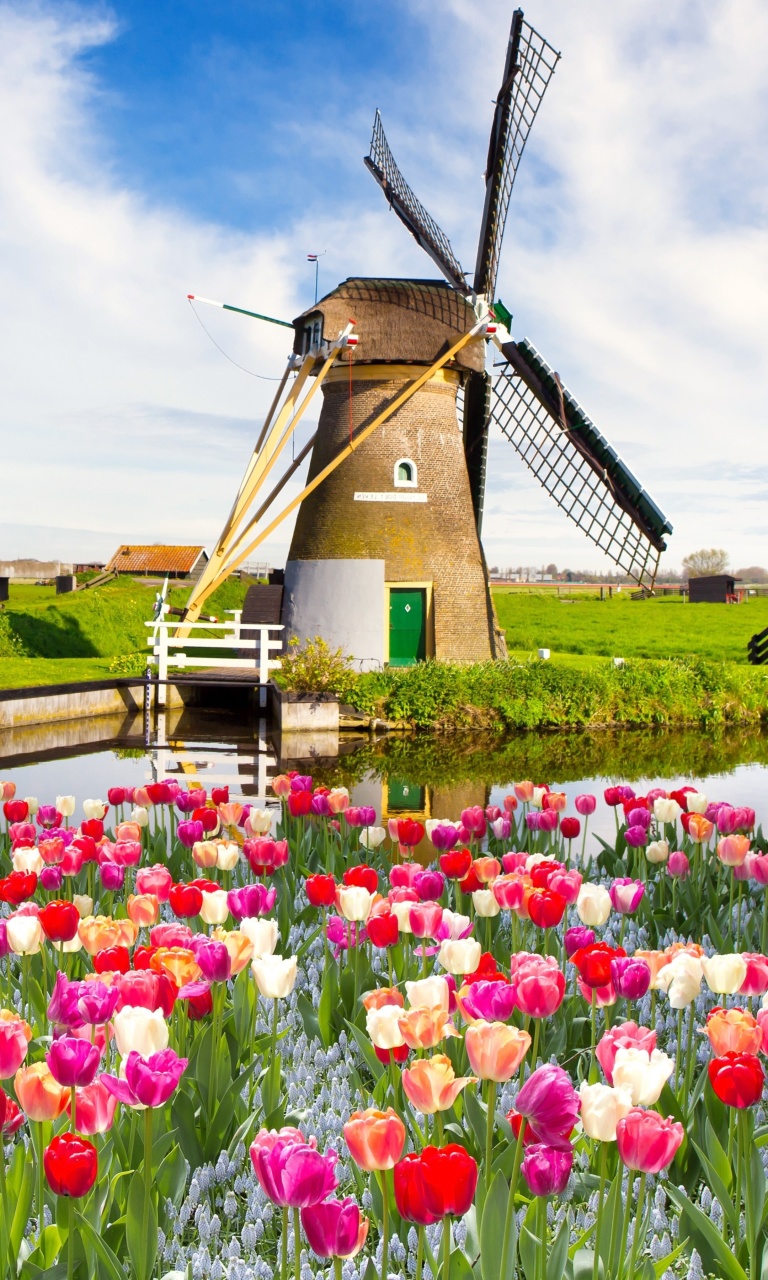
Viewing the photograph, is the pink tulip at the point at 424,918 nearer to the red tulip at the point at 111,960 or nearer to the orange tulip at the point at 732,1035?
the red tulip at the point at 111,960

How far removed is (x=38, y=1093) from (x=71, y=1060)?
0.08 m

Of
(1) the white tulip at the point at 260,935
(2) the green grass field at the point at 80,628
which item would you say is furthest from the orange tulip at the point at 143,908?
(2) the green grass field at the point at 80,628

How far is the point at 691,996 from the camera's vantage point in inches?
109

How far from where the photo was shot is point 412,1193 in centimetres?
162

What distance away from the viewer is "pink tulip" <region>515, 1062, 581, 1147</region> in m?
1.84

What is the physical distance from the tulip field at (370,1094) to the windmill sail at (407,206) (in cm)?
1935

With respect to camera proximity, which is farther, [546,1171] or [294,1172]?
[546,1171]

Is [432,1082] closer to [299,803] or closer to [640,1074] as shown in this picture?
[640,1074]

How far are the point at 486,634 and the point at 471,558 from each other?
155cm

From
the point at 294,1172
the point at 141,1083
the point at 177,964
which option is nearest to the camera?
the point at 294,1172

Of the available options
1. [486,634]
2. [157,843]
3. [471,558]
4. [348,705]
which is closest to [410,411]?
[471,558]

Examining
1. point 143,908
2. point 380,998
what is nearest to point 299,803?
point 143,908

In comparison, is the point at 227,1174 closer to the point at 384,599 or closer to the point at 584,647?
the point at 384,599

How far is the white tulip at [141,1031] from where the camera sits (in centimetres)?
217
